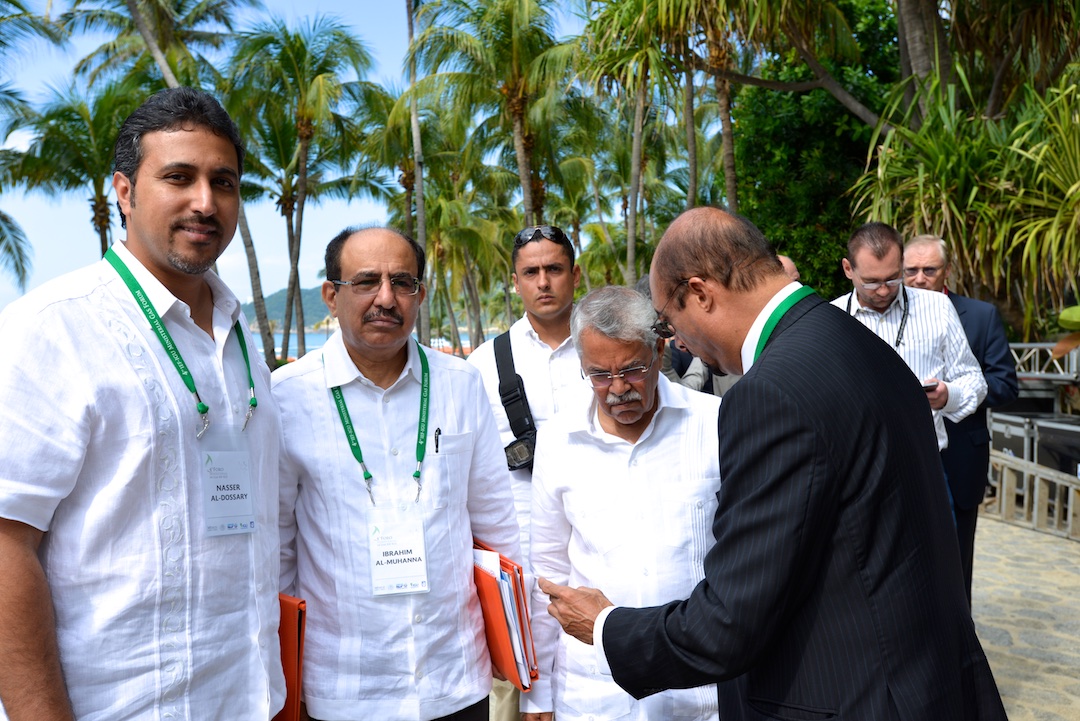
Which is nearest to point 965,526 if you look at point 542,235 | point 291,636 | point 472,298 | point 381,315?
point 542,235

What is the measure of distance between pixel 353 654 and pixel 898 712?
4.41ft

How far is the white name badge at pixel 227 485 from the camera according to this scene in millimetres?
1720

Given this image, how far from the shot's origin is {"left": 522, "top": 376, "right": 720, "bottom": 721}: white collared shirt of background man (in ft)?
7.42

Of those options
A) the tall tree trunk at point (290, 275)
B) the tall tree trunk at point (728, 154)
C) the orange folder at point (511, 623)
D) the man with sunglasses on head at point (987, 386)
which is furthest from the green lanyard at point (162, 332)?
the tall tree trunk at point (290, 275)

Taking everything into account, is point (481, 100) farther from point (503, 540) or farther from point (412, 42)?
point (503, 540)

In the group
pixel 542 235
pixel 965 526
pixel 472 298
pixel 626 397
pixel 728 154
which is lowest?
pixel 965 526

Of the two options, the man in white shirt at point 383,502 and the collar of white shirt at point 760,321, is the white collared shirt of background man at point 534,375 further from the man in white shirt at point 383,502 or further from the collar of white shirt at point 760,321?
the collar of white shirt at point 760,321

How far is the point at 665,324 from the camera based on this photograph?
220 centimetres

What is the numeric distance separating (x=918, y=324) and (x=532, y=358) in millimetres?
1730

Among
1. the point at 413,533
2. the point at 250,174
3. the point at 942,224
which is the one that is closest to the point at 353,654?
the point at 413,533

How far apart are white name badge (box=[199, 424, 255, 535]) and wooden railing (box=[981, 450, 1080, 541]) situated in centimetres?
783

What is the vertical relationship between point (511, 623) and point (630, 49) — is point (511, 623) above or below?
below

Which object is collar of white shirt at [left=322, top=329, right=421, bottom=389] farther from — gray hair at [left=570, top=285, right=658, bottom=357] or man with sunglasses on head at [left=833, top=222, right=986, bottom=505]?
man with sunglasses on head at [left=833, top=222, right=986, bottom=505]

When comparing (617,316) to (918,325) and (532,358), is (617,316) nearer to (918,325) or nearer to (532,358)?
(532,358)
